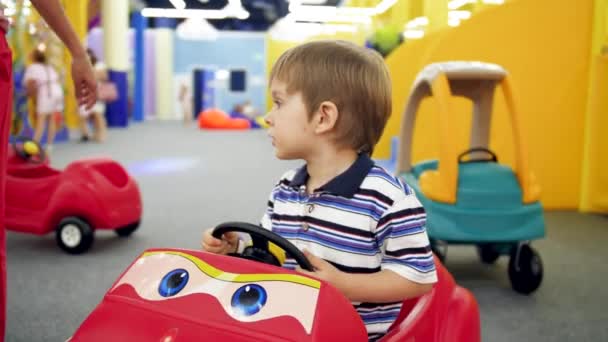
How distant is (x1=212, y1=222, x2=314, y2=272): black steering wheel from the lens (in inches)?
39.0

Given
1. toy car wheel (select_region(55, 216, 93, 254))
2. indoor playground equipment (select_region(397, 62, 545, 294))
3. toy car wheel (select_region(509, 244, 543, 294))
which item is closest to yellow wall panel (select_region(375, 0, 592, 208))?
indoor playground equipment (select_region(397, 62, 545, 294))

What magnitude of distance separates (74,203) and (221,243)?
183cm

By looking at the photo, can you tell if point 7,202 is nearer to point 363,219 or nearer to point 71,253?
point 71,253

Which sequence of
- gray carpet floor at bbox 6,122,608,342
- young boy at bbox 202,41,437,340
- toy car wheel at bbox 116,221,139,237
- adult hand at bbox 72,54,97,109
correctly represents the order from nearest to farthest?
young boy at bbox 202,41,437,340 → adult hand at bbox 72,54,97,109 → gray carpet floor at bbox 6,122,608,342 → toy car wheel at bbox 116,221,139,237

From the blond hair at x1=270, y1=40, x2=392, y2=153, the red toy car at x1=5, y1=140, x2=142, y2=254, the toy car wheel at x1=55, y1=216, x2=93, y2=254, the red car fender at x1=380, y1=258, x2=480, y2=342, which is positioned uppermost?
the blond hair at x1=270, y1=40, x2=392, y2=153

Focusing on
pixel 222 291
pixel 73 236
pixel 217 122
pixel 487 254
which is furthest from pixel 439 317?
pixel 217 122

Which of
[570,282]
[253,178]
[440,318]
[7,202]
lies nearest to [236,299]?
[440,318]

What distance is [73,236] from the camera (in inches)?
109

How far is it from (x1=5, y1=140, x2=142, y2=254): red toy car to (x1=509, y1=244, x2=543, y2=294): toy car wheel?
166cm

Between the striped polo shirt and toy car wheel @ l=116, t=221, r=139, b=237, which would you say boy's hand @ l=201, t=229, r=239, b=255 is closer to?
the striped polo shirt

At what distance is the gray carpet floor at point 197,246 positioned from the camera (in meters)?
2.01

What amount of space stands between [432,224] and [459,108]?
1713 millimetres

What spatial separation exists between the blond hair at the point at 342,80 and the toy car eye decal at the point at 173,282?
0.35 metres

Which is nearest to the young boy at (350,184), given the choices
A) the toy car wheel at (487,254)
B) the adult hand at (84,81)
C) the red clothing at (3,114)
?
the red clothing at (3,114)
